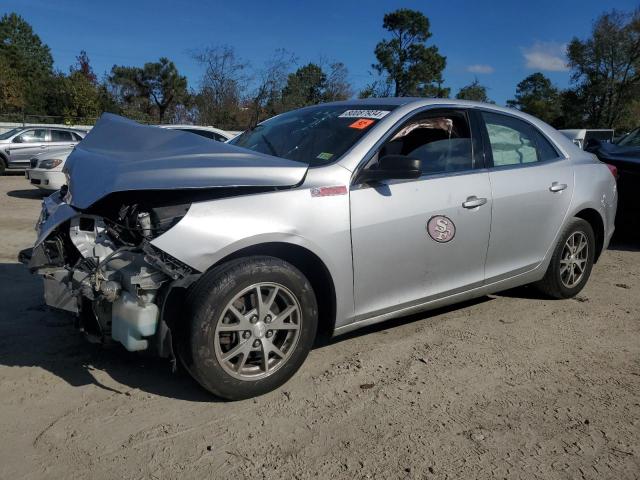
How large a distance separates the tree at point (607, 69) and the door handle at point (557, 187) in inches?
1505

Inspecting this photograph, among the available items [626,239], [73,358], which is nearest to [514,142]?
[73,358]

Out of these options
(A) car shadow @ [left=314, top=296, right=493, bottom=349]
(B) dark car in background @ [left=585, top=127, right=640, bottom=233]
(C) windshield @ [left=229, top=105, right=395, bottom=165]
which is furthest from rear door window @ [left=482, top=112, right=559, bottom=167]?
(B) dark car in background @ [left=585, top=127, right=640, bottom=233]

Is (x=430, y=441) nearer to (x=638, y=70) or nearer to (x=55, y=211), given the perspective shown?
(x=55, y=211)

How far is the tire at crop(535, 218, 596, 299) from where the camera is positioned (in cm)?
446

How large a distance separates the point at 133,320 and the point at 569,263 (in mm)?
3636

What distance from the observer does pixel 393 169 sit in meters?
3.13

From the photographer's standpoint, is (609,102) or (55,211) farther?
(609,102)

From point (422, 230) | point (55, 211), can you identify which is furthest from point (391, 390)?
point (55, 211)

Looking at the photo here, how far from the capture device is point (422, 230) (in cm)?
339

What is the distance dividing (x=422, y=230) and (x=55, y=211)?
2.21 meters

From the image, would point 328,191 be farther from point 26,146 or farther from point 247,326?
point 26,146

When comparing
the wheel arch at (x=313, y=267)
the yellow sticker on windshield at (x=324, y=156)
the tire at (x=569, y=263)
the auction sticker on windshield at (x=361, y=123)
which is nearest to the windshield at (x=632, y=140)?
the tire at (x=569, y=263)

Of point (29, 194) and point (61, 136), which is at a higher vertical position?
point (61, 136)

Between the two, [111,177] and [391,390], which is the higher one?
[111,177]
